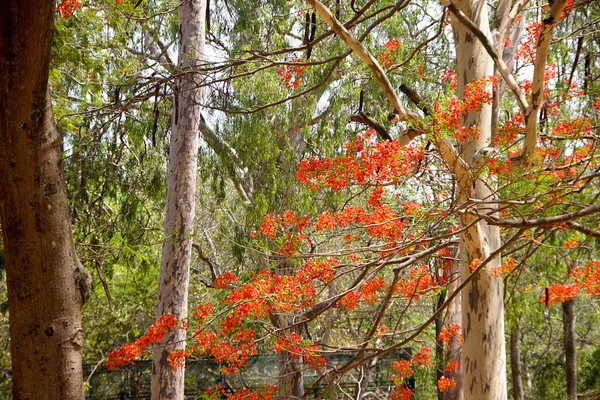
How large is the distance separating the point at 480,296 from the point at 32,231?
Result: 314 cm

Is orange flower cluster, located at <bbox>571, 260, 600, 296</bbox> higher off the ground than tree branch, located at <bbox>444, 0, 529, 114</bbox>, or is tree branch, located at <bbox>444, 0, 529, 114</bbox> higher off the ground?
tree branch, located at <bbox>444, 0, 529, 114</bbox>

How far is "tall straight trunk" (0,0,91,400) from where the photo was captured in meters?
1.91

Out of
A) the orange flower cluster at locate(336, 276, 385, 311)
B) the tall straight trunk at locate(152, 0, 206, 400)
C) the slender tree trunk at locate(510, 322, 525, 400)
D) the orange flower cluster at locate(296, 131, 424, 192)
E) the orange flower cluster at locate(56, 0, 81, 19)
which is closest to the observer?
the orange flower cluster at locate(296, 131, 424, 192)

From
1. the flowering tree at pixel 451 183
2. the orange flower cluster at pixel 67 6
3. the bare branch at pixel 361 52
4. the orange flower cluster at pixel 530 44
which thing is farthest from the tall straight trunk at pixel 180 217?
the orange flower cluster at pixel 530 44

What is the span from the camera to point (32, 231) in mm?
1938

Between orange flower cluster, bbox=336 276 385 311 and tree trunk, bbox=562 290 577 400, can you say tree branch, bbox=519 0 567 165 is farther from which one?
tree trunk, bbox=562 290 577 400

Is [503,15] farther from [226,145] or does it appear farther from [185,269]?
[226,145]

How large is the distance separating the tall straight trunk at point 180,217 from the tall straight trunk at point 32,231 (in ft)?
14.5

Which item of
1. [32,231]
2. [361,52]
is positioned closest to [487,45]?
[361,52]

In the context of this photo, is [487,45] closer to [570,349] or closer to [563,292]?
[563,292]

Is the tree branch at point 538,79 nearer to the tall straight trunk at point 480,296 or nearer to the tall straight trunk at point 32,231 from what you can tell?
the tall straight trunk at point 480,296

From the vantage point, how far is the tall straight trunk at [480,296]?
418 cm

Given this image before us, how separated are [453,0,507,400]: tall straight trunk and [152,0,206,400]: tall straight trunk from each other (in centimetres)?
302

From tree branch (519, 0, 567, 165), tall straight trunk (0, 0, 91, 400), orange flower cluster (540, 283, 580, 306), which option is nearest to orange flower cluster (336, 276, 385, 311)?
orange flower cluster (540, 283, 580, 306)
